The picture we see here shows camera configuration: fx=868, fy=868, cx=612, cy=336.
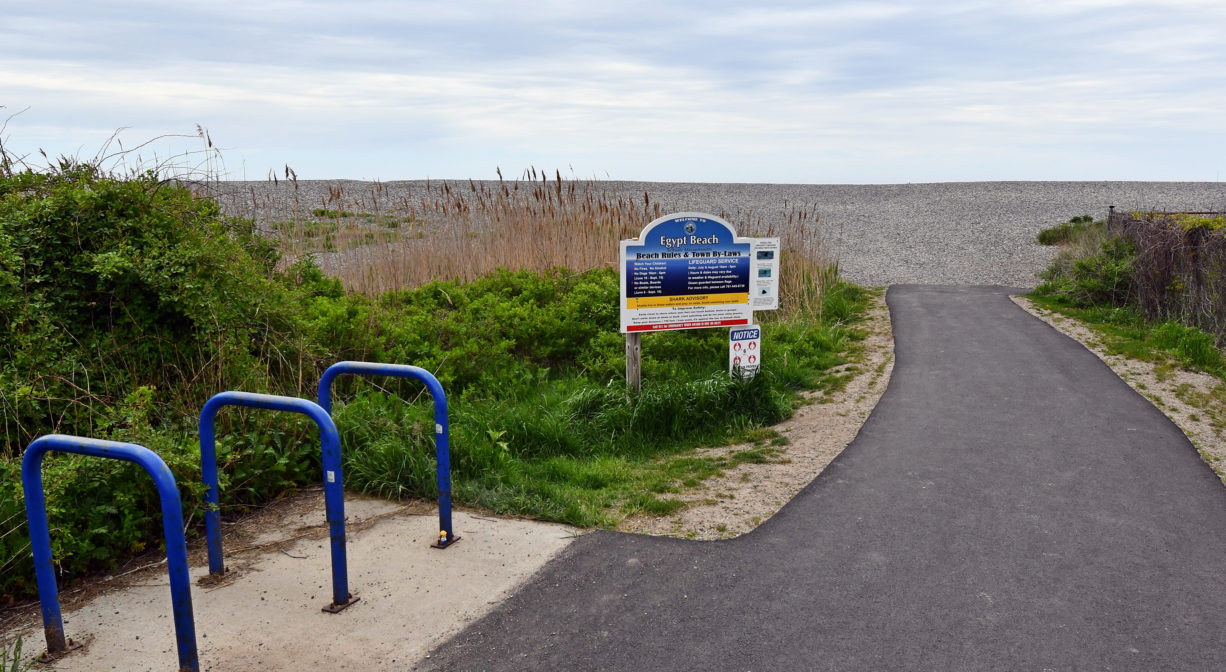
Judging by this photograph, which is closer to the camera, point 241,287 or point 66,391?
point 66,391

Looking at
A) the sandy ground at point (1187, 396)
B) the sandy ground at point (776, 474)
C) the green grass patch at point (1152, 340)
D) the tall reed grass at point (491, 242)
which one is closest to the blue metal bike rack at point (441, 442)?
the sandy ground at point (776, 474)

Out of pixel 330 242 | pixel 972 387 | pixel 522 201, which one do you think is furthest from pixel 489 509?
pixel 330 242

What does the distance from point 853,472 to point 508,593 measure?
9.78ft

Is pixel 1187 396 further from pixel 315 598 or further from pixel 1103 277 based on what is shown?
pixel 315 598

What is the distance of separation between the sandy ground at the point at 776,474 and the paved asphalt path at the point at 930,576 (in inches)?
6.3

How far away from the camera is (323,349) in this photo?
7.04 metres

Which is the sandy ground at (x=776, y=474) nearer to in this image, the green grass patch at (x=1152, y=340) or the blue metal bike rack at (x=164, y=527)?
the blue metal bike rack at (x=164, y=527)

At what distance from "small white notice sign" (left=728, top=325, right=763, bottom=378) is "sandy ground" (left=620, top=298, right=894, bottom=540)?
598 millimetres

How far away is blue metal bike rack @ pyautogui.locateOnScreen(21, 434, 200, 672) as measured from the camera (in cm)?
328

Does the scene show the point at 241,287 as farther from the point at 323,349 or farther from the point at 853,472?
the point at 853,472

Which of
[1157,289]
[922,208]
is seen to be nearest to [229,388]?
[1157,289]

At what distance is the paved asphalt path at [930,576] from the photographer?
146 inches

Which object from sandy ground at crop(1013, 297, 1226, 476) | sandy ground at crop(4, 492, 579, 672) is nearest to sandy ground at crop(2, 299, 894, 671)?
sandy ground at crop(4, 492, 579, 672)

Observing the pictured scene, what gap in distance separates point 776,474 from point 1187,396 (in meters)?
4.90
